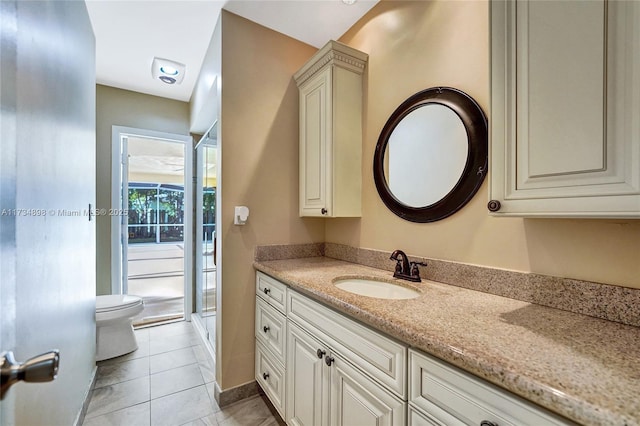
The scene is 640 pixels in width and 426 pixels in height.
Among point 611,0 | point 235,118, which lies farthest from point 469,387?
point 235,118

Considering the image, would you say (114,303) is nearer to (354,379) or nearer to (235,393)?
(235,393)

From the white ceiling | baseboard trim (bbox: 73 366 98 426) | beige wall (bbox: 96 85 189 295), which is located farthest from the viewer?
beige wall (bbox: 96 85 189 295)

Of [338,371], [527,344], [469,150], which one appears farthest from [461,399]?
[469,150]

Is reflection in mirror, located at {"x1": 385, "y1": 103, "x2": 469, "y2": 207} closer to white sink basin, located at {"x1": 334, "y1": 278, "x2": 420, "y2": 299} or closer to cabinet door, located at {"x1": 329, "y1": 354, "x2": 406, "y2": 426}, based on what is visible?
white sink basin, located at {"x1": 334, "y1": 278, "x2": 420, "y2": 299}

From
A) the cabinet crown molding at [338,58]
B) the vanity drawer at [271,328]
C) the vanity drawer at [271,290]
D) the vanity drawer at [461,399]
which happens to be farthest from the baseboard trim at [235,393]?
the cabinet crown molding at [338,58]

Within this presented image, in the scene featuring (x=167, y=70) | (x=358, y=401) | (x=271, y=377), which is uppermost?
(x=167, y=70)

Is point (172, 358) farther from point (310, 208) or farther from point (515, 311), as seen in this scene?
point (515, 311)

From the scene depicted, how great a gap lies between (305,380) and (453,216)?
105 centimetres

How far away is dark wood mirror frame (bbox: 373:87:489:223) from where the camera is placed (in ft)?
4.01

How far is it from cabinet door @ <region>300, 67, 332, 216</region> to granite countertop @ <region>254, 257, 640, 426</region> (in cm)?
77

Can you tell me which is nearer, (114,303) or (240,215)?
(240,215)

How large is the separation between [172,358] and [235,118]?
2067mm

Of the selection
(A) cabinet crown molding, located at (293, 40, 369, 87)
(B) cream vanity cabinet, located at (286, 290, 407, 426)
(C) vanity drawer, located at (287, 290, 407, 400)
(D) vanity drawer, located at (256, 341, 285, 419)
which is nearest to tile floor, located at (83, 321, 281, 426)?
(D) vanity drawer, located at (256, 341, 285, 419)

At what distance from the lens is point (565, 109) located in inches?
30.0
